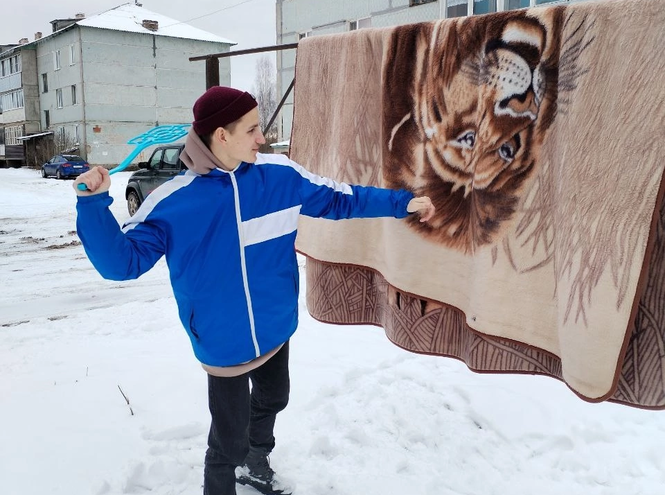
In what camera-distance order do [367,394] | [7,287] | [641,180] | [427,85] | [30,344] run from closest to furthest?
1. [641,180]
2. [427,85]
3. [367,394]
4. [30,344]
5. [7,287]

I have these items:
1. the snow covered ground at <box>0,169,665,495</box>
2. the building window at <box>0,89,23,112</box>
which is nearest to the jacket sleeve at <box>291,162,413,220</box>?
the snow covered ground at <box>0,169,665,495</box>

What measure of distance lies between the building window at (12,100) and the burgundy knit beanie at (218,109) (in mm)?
39268

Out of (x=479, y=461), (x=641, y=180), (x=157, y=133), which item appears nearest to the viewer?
(x=641, y=180)

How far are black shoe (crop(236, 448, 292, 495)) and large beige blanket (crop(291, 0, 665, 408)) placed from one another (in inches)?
25.9

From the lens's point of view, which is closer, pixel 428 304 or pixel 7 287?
pixel 428 304

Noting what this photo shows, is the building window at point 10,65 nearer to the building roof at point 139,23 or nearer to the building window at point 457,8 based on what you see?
the building roof at point 139,23

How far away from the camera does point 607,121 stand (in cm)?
140

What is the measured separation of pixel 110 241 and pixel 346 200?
812mm

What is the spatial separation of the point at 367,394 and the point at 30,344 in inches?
102

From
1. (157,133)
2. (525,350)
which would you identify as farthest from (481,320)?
(157,133)

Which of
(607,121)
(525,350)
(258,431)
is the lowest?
(258,431)

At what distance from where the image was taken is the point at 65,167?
71.0 ft

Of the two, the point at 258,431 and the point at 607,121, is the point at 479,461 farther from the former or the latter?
the point at 607,121

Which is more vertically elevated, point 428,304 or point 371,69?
point 371,69
